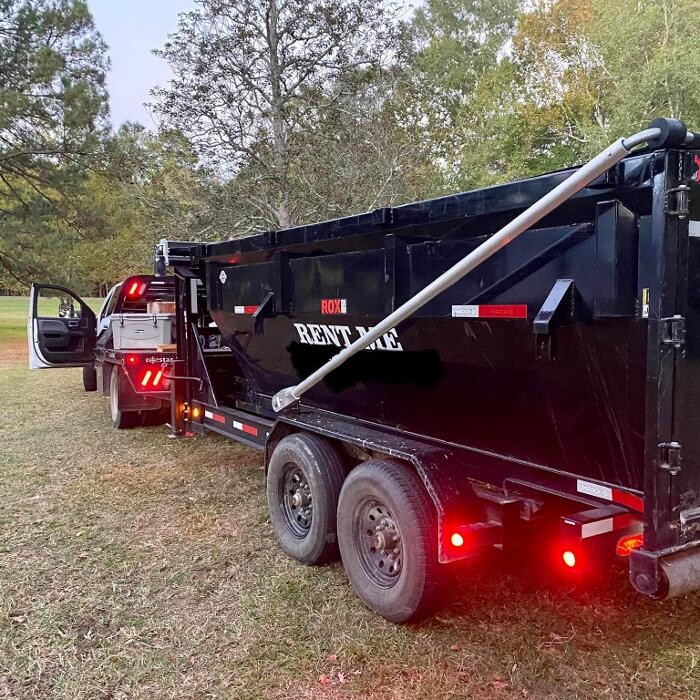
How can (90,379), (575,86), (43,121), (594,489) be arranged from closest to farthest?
(594,489)
(90,379)
(43,121)
(575,86)

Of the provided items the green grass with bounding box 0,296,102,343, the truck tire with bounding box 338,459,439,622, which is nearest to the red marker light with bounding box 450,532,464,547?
the truck tire with bounding box 338,459,439,622

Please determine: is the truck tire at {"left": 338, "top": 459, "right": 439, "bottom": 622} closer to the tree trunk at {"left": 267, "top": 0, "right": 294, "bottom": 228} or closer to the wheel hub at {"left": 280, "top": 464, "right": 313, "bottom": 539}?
the wheel hub at {"left": 280, "top": 464, "right": 313, "bottom": 539}

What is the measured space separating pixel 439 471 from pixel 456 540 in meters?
0.35

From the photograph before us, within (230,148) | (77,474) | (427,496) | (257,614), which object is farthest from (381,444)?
(230,148)

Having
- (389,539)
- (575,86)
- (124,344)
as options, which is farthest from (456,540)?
(575,86)

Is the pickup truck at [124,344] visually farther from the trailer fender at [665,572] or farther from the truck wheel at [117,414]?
the trailer fender at [665,572]

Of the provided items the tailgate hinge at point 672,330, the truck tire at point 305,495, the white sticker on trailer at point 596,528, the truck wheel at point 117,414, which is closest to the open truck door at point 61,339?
the truck wheel at point 117,414

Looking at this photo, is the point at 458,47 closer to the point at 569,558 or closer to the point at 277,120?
the point at 277,120

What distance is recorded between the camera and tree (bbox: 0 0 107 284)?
65.8ft

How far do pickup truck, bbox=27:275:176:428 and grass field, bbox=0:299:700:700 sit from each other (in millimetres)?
2706

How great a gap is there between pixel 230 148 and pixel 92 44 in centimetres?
916

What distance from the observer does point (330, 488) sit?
3.95 meters

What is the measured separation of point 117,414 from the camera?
838cm

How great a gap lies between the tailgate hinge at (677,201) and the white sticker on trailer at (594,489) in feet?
3.99
